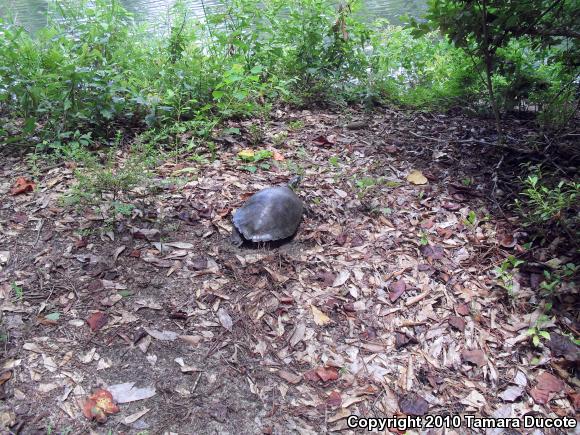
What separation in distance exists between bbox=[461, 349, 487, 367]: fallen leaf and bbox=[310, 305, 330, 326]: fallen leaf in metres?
0.90

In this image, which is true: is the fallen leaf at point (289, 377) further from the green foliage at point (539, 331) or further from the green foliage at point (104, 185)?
the green foliage at point (104, 185)

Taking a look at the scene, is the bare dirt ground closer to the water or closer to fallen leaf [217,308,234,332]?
fallen leaf [217,308,234,332]

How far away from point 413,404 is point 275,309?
104 centimetres

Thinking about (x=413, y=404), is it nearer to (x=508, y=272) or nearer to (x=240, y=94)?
(x=508, y=272)

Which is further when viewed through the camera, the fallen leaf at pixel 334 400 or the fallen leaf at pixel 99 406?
the fallen leaf at pixel 334 400

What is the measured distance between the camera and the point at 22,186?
3.50 m

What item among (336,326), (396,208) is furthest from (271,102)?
(336,326)

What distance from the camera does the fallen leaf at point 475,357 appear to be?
2578 millimetres

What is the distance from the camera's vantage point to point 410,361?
2.56 m

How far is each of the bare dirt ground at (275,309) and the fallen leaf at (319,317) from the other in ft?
0.03

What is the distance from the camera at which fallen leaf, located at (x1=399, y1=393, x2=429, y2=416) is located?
2.30m

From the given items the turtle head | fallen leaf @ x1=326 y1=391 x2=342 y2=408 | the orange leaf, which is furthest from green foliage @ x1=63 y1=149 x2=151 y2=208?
fallen leaf @ x1=326 y1=391 x2=342 y2=408

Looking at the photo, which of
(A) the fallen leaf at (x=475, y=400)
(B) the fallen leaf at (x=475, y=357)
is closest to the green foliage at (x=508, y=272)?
(B) the fallen leaf at (x=475, y=357)

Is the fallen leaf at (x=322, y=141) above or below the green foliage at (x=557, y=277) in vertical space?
above
